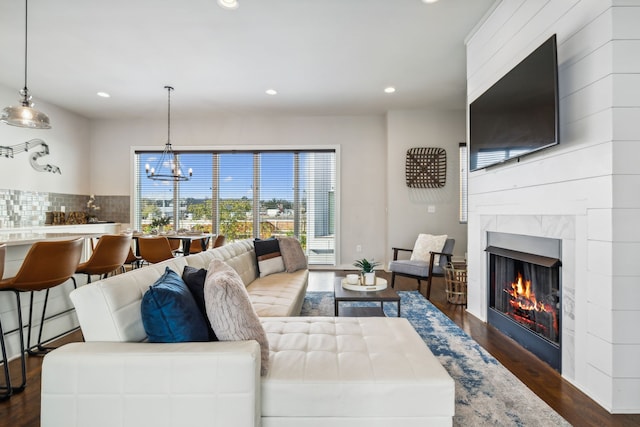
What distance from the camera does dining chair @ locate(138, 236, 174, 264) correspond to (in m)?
3.83

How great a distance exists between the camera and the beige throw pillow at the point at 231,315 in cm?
137

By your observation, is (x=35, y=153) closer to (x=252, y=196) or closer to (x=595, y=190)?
(x=252, y=196)

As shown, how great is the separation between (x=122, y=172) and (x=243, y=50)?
4109mm

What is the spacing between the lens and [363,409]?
131 cm

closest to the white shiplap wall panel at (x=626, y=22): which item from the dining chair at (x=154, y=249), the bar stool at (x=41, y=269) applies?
the bar stool at (x=41, y=269)

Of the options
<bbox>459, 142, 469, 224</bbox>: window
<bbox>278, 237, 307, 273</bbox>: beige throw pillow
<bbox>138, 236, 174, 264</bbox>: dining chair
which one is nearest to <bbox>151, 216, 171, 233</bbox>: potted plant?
<bbox>138, 236, 174, 264</bbox>: dining chair

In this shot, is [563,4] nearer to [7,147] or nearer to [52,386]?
[52,386]

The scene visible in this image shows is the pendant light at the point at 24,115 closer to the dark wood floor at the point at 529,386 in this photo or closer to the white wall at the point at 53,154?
the dark wood floor at the point at 529,386

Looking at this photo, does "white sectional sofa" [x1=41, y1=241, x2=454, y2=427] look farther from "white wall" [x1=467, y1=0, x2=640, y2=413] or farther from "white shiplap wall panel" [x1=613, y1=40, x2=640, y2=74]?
"white shiplap wall panel" [x1=613, y1=40, x2=640, y2=74]

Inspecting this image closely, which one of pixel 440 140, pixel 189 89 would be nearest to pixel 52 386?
pixel 189 89

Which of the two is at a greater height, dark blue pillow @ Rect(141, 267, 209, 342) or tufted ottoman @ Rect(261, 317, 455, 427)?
dark blue pillow @ Rect(141, 267, 209, 342)

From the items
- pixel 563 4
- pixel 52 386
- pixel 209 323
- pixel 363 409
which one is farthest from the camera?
pixel 563 4

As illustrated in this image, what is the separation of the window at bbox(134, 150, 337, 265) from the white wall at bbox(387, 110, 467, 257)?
3.74 ft

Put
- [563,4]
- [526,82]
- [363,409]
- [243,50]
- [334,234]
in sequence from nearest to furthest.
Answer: [363,409], [563,4], [526,82], [243,50], [334,234]
